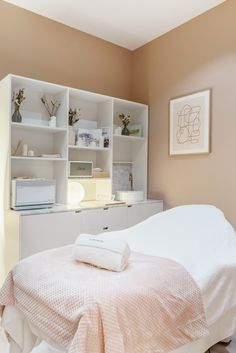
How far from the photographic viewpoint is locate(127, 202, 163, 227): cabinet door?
115 inches

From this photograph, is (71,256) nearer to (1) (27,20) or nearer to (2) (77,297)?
(2) (77,297)

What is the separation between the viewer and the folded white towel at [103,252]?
1.35 meters

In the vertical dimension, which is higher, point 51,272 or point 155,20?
point 155,20

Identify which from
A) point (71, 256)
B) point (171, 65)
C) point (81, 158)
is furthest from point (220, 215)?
point (171, 65)

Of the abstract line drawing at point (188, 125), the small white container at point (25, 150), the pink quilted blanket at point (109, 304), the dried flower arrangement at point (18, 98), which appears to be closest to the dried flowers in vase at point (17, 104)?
the dried flower arrangement at point (18, 98)

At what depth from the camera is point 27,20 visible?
280cm

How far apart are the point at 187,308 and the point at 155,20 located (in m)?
2.78

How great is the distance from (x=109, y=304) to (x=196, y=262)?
0.67 metres

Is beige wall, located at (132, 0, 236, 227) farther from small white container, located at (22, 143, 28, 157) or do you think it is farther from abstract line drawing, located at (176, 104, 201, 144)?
small white container, located at (22, 143, 28, 157)

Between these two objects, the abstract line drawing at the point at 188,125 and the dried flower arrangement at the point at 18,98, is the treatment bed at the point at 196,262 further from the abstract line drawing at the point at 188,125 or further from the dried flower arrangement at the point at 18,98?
the dried flower arrangement at the point at 18,98

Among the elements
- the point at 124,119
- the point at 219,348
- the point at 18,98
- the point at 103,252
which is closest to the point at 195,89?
the point at 124,119

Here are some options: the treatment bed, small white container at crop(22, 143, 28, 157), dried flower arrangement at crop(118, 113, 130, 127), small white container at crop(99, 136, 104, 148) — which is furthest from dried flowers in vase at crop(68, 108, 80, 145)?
the treatment bed

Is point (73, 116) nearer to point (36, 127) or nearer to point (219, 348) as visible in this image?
point (36, 127)

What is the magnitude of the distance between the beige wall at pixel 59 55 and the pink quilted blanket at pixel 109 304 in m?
2.06
